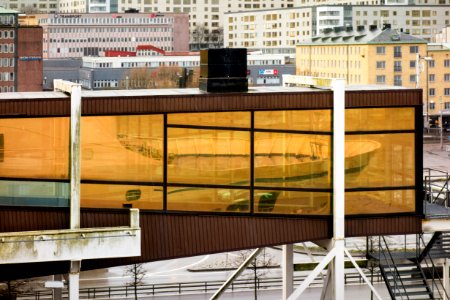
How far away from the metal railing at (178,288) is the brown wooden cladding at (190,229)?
21.5 metres

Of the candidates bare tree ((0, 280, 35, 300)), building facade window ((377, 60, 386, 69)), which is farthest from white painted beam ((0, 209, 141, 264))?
building facade window ((377, 60, 386, 69))

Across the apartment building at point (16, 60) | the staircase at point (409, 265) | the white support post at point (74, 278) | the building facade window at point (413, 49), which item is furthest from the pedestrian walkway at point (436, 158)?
the white support post at point (74, 278)

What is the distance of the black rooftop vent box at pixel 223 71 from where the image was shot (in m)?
27.5

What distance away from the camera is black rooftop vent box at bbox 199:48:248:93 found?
27.5 metres

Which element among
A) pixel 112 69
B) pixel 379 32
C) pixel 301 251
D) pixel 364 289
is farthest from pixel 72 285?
pixel 112 69

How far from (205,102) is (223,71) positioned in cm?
140

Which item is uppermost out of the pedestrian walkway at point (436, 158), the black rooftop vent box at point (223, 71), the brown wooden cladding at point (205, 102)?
the black rooftop vent box at point (223, 71)

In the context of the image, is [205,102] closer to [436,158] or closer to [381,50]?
[436,158]

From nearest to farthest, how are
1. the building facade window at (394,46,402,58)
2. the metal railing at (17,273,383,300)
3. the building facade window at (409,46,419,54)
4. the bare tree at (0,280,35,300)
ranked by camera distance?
the bare tree at (0,280,35,300), the metal railing at (17,273,383,300), the building facade window at (394,46,402,58), the building facade window at (409,46,419,54)

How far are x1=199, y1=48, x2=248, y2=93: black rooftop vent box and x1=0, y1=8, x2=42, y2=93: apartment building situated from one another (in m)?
124

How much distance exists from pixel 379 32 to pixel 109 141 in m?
132

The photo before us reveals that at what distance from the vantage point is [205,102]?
1053 inches

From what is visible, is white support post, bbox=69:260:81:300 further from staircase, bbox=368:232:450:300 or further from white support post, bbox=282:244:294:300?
staircase, bbox=368:232:450:300

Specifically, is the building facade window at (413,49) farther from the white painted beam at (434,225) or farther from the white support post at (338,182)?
the white support post at (338,182)
